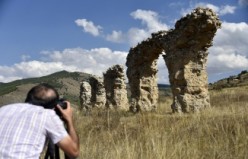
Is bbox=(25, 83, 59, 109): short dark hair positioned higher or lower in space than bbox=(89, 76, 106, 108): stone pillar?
lower

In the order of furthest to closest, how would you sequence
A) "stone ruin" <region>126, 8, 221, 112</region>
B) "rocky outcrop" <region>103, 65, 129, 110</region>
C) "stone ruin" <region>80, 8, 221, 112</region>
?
1. "rocky outcrop" <region>103, 65, 129, 110</region>
2. "stone ruin" <region>80, 8, 221, 112</region>
3. "stone ruin" <region>126, 8, 221, 112</region>

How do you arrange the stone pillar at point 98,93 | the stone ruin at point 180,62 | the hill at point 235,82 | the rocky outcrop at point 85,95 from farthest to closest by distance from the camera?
the hill at point 235,82
the rocky outcrop at point 85,95
the stone pillar at point 98,93
the stone ruin at point 180,62

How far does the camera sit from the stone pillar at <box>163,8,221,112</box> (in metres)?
18.7

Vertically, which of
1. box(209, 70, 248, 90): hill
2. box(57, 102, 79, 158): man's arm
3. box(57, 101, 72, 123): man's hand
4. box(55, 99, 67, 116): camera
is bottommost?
box(57, 102, 79, 158): man's arm

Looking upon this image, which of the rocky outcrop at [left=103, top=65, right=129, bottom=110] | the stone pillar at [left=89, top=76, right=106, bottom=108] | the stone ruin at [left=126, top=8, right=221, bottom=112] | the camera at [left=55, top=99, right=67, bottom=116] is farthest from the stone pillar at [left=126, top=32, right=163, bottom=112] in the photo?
the camera at [left=55, top=99, right=67, bottom=116]

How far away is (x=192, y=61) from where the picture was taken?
19.3 metres

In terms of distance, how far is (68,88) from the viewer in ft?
509

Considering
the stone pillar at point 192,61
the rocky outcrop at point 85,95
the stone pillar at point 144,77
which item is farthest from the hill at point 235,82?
the stone pillar at point 192,61

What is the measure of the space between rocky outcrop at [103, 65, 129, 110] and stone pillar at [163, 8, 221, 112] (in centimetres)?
1258

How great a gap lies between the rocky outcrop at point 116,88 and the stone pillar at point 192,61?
12.6 meters

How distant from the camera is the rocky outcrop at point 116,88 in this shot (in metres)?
32.3

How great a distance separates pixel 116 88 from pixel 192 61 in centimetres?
1395

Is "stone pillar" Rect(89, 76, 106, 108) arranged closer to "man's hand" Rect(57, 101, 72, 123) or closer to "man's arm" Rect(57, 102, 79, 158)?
"man's hand" Rect(57, 101, 72, 123)

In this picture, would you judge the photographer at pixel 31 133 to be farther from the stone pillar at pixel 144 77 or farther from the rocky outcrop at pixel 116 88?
the rocky outcrop at pixel 116 88
